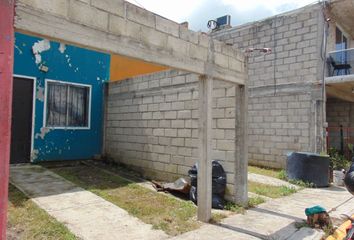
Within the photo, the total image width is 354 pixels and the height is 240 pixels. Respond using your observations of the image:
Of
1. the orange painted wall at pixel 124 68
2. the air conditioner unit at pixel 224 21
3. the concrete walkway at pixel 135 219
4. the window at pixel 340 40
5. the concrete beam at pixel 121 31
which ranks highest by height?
the air conditioner unit at pixel 224 21

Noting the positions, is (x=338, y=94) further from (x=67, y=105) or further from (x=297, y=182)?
(x=67, y=105)

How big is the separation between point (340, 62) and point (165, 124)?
24.4 ft

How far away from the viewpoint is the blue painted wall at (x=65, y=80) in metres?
9.99

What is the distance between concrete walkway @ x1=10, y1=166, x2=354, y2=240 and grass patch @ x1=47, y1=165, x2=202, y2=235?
0.21 m

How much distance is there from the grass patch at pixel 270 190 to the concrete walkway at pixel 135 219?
0.79ft

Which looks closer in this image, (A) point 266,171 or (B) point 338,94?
(A) point 266,171

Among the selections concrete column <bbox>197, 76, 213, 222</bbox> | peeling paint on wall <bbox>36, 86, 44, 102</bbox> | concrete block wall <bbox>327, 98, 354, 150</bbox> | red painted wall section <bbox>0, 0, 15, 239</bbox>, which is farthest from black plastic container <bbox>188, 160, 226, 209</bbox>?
concrete block wall <bbox>327, 98, 354, 150</bbox>

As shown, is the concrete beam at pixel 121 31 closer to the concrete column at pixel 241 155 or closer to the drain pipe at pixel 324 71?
the concrete column at pixel 241 155

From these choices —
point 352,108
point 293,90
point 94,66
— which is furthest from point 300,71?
point 94,66

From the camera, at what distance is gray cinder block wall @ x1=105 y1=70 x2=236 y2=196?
6984 mm

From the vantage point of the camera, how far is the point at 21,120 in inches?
386

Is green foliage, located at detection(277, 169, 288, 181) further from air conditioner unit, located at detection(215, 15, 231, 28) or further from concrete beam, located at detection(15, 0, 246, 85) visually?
air conditioner unit, located at detection(215, 15, 231, 28)

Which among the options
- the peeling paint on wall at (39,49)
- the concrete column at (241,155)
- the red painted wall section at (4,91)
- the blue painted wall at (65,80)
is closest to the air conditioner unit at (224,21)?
the blue painted wall at (65,80)

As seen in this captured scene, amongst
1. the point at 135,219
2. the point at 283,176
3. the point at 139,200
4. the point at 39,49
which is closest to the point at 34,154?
the point at 39,49
